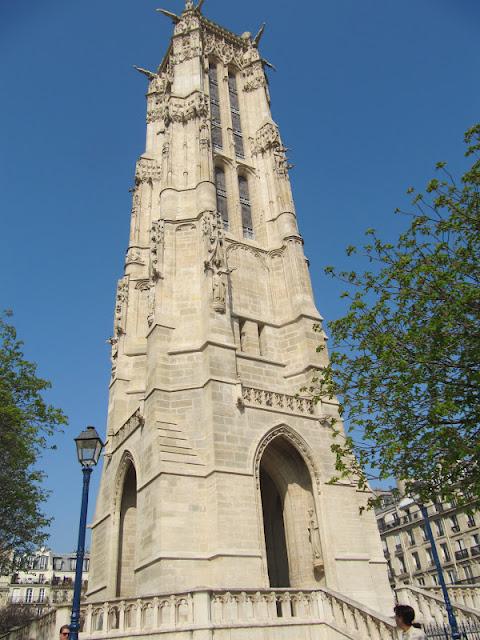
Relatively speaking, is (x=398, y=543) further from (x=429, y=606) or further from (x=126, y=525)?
(x=126, y=525)

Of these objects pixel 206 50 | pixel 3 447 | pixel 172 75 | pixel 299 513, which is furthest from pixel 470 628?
pixel 206 50

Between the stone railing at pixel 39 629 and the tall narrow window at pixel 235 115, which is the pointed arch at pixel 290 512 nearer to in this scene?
the stone railing at pixel 39 629

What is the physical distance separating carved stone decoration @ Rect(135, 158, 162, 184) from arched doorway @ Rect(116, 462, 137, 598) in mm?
14588

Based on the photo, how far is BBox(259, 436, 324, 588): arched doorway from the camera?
14.2m

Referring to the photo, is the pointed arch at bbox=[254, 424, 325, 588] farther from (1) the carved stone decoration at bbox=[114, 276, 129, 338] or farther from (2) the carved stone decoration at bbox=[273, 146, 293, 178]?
(2) the carved stone decoration at bbox=[273, 146, 293, 178]

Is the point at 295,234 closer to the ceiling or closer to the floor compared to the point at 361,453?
closer to the ceiling

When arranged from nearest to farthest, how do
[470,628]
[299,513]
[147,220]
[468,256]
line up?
1. [468,256]
2. [470,628]
3. [299,513]
4. [147,220]

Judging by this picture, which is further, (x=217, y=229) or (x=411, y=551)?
(x=411, y=551)

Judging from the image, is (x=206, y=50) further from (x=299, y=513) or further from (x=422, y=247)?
(x=299, y=513)

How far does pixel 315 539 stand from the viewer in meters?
14.1

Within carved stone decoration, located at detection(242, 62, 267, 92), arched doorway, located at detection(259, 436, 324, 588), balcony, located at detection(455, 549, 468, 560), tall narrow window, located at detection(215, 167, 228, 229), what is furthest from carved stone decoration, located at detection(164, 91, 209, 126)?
balcony, located at detection(455, 549, 468, 560)

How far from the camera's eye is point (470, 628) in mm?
11734

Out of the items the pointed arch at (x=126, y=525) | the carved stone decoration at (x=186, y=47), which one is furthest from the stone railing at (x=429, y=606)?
the carved stone decoration at (x=186, y=47)

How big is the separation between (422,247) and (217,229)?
8.98 m
